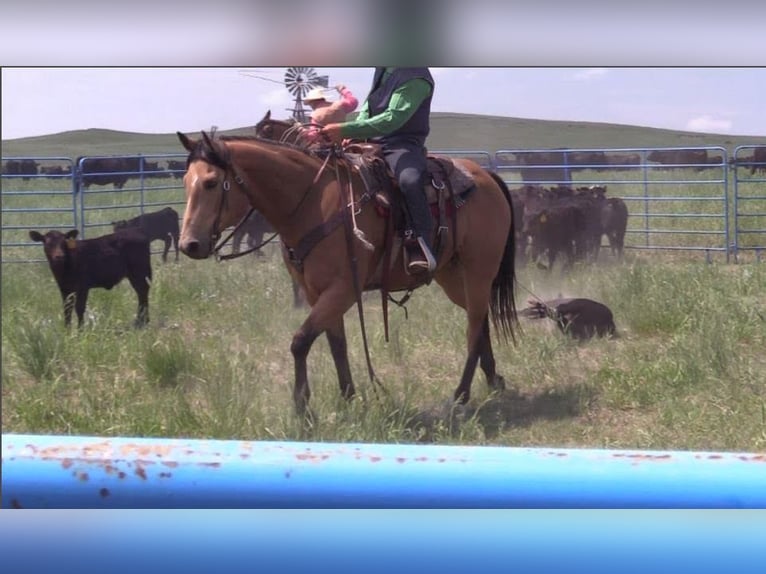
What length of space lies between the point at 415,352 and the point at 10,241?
3037 millimetres

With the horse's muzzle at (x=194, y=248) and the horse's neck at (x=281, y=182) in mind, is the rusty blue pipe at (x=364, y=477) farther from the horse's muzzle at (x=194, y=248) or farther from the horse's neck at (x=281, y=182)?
the horse's neck at (x=281, y=182)

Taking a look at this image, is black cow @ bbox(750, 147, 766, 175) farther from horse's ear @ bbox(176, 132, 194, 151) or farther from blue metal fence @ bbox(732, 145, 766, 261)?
horse's ear @ bbox(176, 132, 194, 151)

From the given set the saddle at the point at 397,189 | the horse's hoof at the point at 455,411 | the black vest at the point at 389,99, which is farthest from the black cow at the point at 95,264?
the horse's hoof at the point at 455,411

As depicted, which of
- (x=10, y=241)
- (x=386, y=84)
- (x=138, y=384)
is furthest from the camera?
(x=10, y=241)

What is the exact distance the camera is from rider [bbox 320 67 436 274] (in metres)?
4.42

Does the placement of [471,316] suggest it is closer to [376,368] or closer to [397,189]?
[376,368]

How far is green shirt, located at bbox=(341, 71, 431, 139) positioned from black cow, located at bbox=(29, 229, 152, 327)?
6.34 feet

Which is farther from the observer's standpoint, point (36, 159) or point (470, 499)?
point (36, 159)

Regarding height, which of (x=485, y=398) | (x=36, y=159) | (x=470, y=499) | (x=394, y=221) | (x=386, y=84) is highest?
(x=386, y=84)

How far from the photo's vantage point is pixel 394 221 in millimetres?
4820

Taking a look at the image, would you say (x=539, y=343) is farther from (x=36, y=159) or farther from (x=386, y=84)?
(x=36, y=159)

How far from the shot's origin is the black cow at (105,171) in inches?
249

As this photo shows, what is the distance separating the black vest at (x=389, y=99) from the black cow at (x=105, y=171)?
7.70 feet
